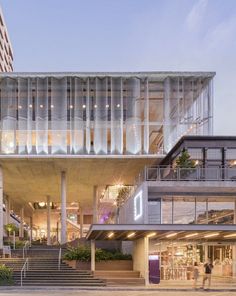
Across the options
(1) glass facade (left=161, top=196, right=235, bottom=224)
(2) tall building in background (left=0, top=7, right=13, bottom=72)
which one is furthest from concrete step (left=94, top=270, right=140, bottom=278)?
(2) tall building in background (left=0, top=7, right=13, bottom=72)

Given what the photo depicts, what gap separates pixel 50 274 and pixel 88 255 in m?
3.84

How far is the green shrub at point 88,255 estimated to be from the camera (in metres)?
36.7

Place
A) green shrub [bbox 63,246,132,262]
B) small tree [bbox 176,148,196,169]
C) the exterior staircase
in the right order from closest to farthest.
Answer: the exterior staircase → small tree [bbox 176,148,196,169] → green shrub [bbox 63,246,132,262]

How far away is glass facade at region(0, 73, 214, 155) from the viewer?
156ft

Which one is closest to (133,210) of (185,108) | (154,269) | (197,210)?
(197,210)

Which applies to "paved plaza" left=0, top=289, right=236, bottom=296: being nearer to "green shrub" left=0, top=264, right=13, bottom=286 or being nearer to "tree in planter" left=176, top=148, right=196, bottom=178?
"green shrub" left=0, top=264, right=13, bottom=286

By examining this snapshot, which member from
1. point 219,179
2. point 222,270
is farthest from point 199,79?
point 222,270

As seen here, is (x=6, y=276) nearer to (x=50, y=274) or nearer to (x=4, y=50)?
(x=50, y=274)

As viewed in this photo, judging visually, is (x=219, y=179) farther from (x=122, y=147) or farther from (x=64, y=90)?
(x=64, y=90)

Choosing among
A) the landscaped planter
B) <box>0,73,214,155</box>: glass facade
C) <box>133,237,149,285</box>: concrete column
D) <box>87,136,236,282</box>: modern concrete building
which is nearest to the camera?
<box>133,237,149,285</box>: concrete column

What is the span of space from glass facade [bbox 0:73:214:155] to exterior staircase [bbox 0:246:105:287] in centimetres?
1217

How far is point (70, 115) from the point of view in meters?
47.9

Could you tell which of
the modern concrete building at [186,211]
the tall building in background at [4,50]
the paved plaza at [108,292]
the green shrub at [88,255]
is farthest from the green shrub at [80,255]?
the tall building in background at [4,50]

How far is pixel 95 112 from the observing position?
157 ft
